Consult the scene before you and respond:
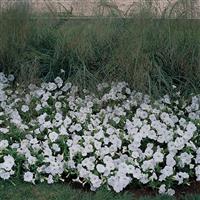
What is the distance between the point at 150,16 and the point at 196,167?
1714 millimetres

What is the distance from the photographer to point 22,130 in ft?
13.9

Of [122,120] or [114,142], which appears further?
[122,120]

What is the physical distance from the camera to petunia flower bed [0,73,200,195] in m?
3.86

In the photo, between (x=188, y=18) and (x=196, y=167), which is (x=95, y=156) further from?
(x=188, y=18)

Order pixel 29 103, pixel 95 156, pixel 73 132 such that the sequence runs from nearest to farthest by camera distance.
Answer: pixel 95 156 < pixel 73 132 < pixel 29 103

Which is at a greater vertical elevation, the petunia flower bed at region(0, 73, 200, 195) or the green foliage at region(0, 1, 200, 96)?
the green foliage at region(0, 1, 200, 96)

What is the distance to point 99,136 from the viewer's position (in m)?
4.18

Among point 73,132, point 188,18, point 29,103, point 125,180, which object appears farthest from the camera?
point 188,18

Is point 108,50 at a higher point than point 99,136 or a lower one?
higher

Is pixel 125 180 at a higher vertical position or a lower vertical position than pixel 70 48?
lower

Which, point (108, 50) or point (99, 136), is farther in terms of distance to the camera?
point (108, 50)

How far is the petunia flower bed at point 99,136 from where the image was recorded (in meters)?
3.86

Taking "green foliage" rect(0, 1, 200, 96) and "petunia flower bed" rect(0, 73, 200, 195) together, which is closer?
"petunia flower bed" rect(0, 73, 200, 195)

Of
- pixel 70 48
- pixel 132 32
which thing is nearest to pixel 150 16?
pixel 132 32
